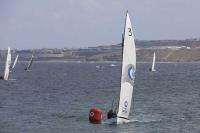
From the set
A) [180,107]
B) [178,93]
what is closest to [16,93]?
[178,93]

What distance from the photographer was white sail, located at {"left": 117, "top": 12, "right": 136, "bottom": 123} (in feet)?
153

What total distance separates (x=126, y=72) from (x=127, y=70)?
182mm

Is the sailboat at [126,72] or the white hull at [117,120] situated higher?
the sailboat at [126,72]

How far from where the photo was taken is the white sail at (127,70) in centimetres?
4675

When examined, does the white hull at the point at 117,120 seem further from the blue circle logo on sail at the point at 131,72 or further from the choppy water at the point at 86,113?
the blue circle logo on sail at the point at 131,72

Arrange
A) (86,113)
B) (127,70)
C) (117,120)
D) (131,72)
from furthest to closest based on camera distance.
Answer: (86,113) < (117,120) < (131,72) < (127,70)

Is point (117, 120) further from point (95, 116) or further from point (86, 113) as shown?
point (86, 113)

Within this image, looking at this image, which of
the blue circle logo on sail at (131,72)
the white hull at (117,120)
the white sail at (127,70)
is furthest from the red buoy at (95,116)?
the blue circle logo on sail at (131,72)

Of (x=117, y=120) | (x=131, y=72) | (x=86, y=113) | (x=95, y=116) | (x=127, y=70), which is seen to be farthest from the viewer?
(x=86, y=113)

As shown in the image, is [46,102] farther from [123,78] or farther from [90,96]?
[123,78]

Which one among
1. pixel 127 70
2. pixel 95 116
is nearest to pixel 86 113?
pixel 95 116

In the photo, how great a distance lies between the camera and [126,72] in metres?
47.8

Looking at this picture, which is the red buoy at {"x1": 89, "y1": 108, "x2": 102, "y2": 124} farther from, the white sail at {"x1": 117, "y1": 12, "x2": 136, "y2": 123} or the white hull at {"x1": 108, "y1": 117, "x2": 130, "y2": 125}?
the white sail at {"x1": 117, "y1": 12, "x2": 136, "y2": 123}

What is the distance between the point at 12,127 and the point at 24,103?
70.9 ft
